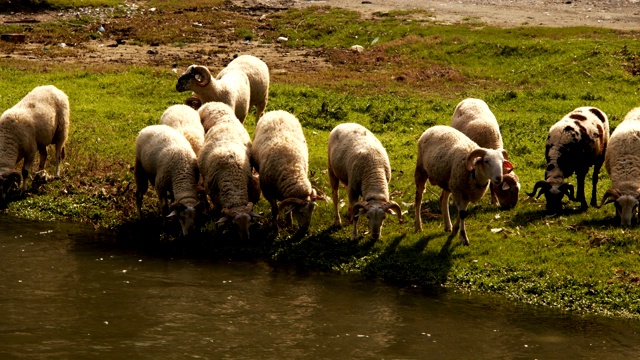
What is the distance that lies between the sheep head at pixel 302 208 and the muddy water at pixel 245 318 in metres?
1.27

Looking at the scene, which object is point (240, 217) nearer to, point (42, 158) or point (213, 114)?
point (213, 114)

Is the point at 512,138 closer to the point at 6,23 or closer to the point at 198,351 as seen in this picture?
the point at 198,351

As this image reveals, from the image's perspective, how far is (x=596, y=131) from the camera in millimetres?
18250

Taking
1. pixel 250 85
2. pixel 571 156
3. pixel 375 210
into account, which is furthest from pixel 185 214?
pixel 250 85

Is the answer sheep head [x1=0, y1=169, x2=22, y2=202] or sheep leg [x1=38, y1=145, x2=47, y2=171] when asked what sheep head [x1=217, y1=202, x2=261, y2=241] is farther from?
sheep leg [x1=38, y1=145, x2=47, y2=171]

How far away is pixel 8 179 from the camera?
18188 mm

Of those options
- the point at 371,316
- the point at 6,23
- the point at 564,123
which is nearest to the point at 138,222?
the point at 371,316

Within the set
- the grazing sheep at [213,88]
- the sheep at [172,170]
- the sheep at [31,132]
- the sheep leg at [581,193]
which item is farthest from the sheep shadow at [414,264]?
the sheep at [31,132]

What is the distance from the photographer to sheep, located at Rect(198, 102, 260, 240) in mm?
16219

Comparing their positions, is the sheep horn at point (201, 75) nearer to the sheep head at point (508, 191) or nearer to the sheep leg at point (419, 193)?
the sheep leg at point (419, 193)

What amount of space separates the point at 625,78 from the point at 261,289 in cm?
1758

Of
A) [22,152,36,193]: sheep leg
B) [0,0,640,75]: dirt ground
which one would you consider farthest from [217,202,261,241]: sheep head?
[0,0,640,75]: dirt ground

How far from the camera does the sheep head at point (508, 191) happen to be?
53.8 feet

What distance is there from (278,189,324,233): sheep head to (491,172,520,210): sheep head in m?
3.36
